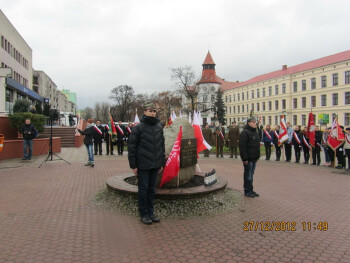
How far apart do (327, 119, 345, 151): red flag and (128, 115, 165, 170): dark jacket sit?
10506mm

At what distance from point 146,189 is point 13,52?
42293 millimetres

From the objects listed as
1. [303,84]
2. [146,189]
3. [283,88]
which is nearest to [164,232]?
[146,189]

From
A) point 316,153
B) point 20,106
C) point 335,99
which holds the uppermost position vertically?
point 335,99

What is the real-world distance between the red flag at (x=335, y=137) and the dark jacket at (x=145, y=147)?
10.5 meters

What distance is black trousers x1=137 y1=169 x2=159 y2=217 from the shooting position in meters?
4.96

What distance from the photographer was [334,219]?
5.48 meters

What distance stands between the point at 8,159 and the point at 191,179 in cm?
1057

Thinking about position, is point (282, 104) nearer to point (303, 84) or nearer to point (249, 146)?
point (303, 84)

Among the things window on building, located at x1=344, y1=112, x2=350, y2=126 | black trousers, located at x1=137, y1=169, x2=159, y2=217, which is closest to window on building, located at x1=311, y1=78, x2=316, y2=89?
window on building, located at x1=344, y1=112, x2=350, y2=126

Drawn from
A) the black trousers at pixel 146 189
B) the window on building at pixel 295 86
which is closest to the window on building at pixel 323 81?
the window on building at pixel 295 86

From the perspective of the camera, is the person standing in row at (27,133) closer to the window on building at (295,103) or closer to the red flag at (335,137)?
the red flag at (335,137)

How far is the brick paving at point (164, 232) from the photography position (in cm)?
388

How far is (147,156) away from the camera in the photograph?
4.89 m

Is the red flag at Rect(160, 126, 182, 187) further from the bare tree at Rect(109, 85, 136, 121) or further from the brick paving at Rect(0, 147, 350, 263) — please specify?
the bare tree at Rect(109, 85, 136, 121)
